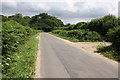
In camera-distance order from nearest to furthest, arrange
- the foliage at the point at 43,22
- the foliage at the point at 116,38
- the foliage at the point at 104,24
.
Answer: the foliage at the point at 116,38, the foliage at the point at 104,24, the foliage at the point at 43,22

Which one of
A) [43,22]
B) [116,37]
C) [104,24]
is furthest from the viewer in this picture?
[43,22]

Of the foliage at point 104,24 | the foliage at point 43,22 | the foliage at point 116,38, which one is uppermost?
the foliage at point 43,22

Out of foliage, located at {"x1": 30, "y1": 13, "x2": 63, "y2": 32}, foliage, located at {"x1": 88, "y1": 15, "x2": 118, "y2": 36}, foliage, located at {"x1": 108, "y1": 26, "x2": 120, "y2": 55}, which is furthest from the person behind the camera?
foliage, located at {"x1": 30, "y1": 13, "x2": 63, "y2": 32}

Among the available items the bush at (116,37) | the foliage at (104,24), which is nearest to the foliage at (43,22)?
the foliage at (104,24)

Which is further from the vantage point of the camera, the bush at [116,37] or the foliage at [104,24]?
the foliage at [104,24]

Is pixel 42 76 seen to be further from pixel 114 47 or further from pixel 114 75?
pixel 114 47

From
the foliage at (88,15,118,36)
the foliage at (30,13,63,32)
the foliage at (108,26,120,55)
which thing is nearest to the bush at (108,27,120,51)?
the foliage at (108,26,120,55)

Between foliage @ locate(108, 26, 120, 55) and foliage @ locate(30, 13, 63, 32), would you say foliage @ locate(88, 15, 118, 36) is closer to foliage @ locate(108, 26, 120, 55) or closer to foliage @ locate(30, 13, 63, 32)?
foliage @ locate(108, 26, 120, 55)

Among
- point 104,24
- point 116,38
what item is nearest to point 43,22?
point 104,24

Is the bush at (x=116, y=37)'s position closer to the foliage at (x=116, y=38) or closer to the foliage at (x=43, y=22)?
the foliage at (x=116, y=38)

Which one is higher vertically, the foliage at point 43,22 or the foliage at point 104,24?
the foliage at point 43,22

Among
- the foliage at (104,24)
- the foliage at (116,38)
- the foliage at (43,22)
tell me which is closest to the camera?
the foliage at (116,38)

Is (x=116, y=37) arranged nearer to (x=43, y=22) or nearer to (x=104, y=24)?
(x=104, y=24)

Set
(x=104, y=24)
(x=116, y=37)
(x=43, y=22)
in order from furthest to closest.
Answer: (x=43, y=22) → (x=104, y=24) → (x=116, y=37)
